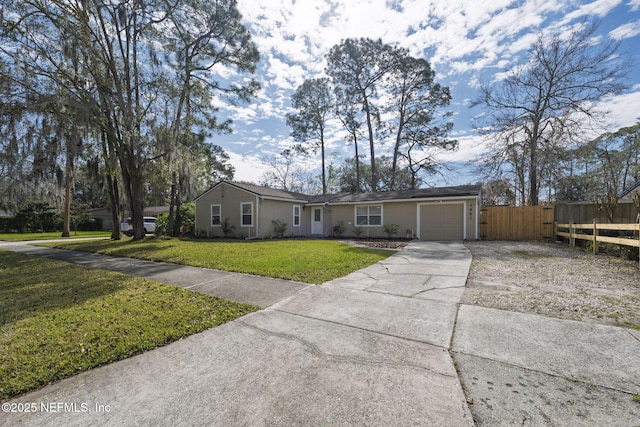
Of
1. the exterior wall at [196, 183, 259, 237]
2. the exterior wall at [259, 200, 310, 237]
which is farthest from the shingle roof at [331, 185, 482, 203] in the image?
the exterior wall at [196, 183, 259, 237]

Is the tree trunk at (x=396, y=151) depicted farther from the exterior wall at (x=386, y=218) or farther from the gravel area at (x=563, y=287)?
the gravel area at (x=563, y=287)

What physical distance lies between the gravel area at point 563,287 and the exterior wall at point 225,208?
1185 centimetres

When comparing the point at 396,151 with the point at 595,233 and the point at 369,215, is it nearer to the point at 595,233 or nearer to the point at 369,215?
the point at 369,215

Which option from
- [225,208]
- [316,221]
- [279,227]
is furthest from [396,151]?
[225,208]

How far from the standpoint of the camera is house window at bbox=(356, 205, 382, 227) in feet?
51.5

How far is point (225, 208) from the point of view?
54.7 ft

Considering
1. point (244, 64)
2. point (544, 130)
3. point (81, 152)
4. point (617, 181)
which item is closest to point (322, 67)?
point (244, 64)

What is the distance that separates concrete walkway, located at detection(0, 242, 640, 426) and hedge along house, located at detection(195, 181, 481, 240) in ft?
36.3

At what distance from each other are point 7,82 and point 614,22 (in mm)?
23286

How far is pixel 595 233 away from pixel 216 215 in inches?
695

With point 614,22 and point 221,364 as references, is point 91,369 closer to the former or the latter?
point 221,364

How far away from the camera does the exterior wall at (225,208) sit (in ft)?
50.9

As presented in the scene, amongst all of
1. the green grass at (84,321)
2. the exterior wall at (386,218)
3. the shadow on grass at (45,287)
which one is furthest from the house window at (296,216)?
the green grass at (84,321)

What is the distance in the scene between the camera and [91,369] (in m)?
2.44
